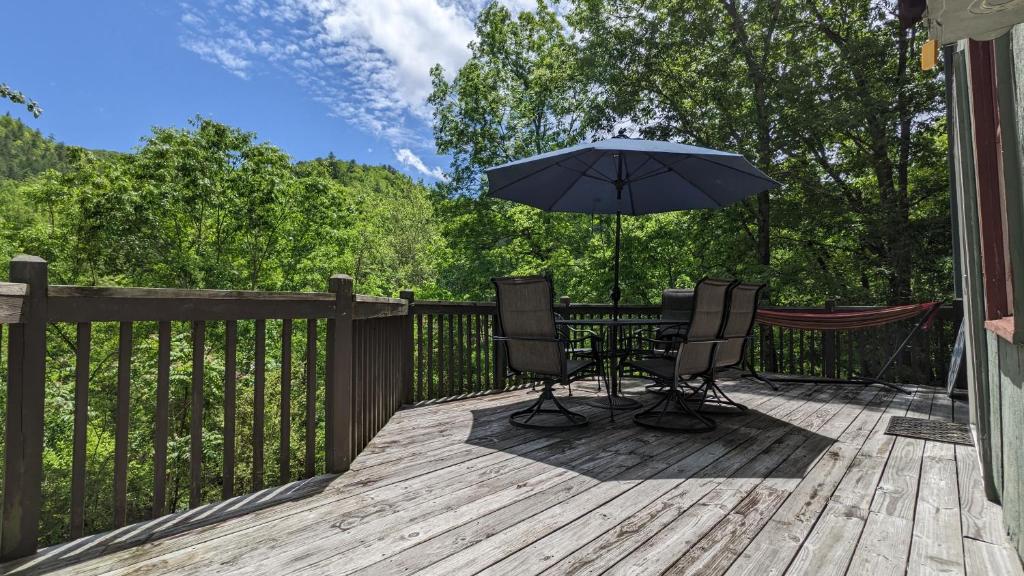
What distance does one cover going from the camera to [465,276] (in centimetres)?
1459

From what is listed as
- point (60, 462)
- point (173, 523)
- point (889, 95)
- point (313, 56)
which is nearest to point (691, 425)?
point (173, 523)

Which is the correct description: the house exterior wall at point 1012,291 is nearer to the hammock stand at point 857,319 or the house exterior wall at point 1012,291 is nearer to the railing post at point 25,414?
the hammock stand at point 857,319

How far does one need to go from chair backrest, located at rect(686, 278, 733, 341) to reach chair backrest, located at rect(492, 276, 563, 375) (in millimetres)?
891

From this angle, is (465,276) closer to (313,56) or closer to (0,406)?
(0,406)

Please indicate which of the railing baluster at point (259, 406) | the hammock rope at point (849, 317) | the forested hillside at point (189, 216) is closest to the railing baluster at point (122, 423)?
the railing baluster at point (259, 406)

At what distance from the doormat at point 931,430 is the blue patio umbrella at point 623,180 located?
2012 millimetres

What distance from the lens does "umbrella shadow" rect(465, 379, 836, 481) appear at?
8.36ft

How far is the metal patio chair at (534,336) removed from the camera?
3.30 m

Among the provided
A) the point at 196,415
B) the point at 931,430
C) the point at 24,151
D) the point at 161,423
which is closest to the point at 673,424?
the point at 931,430

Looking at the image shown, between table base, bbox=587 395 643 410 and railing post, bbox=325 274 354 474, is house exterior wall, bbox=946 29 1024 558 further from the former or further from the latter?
railing post, bbox=325 274 354 474

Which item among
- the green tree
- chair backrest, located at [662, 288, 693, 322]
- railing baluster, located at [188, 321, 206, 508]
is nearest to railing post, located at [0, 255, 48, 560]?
railing baluster, located at [188, 321, 206, 508]

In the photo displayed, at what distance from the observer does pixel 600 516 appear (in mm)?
1980

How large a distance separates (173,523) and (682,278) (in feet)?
34.4

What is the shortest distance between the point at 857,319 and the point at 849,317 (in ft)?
0.33
